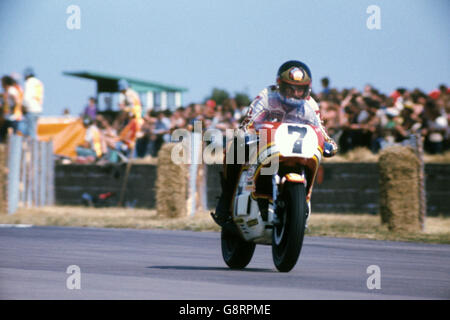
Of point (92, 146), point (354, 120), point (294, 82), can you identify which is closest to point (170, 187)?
point (354, 120)

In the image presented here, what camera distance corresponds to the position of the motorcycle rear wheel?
8.51 meters

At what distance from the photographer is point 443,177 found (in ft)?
52.2

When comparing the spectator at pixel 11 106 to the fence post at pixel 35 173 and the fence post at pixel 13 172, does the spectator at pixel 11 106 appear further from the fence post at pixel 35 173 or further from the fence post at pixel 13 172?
the fence post at pixel 13 172

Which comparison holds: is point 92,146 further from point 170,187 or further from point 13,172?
point 170,187

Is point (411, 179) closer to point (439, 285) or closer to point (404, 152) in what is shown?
point (404, 152)

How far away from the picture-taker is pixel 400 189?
1395 cm

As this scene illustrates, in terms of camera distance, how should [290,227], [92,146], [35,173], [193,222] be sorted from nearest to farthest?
[290,227], [193,222], [35,173], [92,146]

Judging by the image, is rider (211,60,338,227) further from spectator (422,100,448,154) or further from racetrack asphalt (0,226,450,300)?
spectator (422,100,448,154)

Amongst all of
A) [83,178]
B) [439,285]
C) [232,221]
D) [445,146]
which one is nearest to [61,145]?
[83,178]

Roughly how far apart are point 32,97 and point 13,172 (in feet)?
6.12

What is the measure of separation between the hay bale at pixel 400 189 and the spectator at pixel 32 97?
26.5 ft

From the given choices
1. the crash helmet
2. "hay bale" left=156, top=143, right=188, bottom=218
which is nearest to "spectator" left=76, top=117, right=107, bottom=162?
"hay bale" left=156, top=143, right=188, bottom=218

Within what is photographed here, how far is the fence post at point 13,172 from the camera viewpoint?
58.2 feet

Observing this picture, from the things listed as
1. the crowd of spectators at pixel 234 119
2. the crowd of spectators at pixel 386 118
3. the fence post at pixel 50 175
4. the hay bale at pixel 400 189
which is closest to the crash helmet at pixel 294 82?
the hay bale at pixel 400 189
